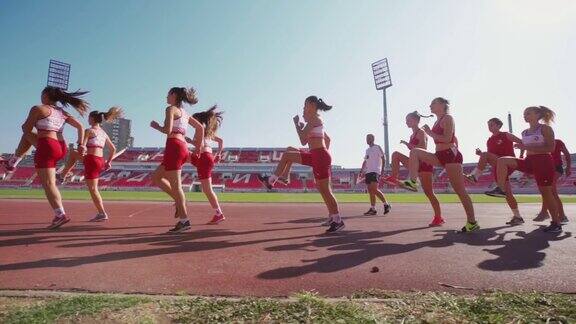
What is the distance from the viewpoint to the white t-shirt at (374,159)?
9.74 metres

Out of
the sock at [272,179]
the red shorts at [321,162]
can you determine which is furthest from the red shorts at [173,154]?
the red shorts at [321,162]

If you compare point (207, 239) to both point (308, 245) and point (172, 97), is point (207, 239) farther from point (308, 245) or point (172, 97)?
point (172, 97)

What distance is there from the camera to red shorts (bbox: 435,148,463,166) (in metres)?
5.47

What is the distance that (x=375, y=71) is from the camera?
54.4 m

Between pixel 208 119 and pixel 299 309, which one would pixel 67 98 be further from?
pixel 299 309

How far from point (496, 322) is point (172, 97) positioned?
211 inches

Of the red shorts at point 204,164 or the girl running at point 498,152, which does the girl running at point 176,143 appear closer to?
the red shorts at point 204,164

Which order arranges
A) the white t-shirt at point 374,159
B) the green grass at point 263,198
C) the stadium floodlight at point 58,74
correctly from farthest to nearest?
the stadium floodlight at point 58,74 → the green grass at point 263,198 → the white t-shirt at point 374,159

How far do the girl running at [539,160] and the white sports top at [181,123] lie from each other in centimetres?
547

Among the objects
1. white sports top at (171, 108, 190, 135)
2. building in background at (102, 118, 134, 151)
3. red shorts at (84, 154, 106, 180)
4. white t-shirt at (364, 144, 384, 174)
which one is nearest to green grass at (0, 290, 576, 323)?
white sports top at (171, 108, 190, 135)

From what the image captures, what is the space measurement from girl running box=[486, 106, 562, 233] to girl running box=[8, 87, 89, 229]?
7.38 metres

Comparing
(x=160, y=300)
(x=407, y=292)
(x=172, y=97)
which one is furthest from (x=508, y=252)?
(x=172, y=97)

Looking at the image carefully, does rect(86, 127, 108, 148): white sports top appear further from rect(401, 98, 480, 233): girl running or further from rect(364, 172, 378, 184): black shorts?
rect(364, 172, 378, 184): black shorts

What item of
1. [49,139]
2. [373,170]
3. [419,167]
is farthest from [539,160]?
[49,139]
